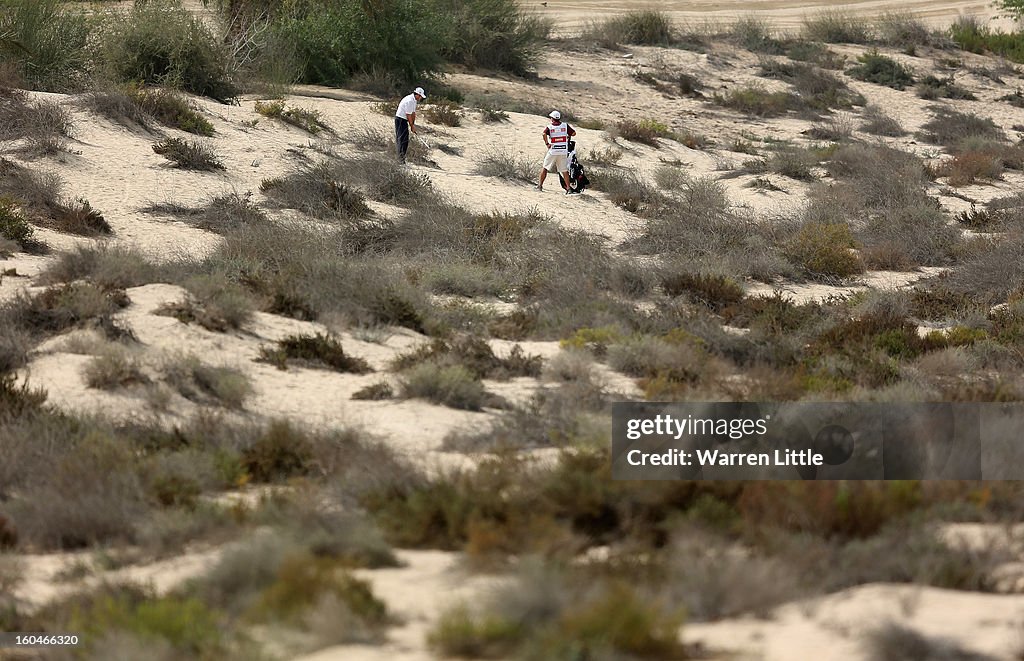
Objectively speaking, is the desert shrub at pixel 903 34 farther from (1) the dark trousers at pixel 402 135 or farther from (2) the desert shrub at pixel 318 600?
(2) the desert shrub at pixel 318 600

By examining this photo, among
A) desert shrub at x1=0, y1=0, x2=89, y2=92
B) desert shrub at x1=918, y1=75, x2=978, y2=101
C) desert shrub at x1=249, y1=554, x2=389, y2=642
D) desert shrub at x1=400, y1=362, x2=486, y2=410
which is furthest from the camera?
desert shrub at x1=918, y1=75, x2=978, y2=101

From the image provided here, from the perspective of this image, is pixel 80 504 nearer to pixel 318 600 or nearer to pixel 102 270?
pixel 318 600

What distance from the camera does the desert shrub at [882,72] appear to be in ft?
113

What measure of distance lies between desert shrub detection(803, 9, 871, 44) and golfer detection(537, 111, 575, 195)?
949 inches

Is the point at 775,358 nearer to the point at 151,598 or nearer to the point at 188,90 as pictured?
the point at 151,598

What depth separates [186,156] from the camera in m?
18.2

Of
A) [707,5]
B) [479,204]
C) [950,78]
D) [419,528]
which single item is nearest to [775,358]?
[419,528]

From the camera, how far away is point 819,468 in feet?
23.3

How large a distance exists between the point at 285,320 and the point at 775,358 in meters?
4.83

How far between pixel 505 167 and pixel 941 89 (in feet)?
63.2

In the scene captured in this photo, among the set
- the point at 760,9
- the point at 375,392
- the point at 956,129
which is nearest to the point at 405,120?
the point at 375,392

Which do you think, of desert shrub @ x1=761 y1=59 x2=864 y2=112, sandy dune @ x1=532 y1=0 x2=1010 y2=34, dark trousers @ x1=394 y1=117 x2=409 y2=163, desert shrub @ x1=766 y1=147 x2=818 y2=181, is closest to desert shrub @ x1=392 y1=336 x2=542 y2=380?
dark trousers @ x1=394 y1=117 x2=409 y2=163

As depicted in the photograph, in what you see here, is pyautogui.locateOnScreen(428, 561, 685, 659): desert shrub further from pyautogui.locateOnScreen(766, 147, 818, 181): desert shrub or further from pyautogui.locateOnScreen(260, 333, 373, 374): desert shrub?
pyautogui.locateOnScreen(766, 147, 818, 181): desert shrub

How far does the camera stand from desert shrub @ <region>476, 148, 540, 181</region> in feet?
66.9
